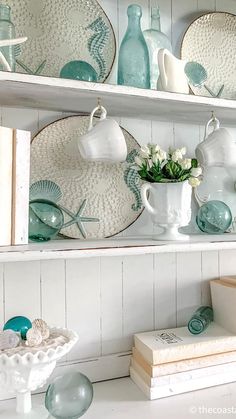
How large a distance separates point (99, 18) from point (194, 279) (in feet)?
2.66

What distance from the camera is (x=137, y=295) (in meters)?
1.10

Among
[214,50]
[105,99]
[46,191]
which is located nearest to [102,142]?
[105,99]

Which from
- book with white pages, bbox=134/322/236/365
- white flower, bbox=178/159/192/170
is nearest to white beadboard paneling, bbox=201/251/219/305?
book with white pages, bbox=134/322/236/365

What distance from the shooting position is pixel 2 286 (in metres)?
0.94

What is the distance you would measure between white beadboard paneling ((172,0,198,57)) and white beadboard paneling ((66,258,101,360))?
2.30 feet

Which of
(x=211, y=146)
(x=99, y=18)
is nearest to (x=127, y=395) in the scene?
(x=211, y=146)

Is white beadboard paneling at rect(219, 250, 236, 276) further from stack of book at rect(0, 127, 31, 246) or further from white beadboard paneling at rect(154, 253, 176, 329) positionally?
stack of book at rect(0, 127, 31, 246)

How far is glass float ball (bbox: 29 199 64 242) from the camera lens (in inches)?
34.1

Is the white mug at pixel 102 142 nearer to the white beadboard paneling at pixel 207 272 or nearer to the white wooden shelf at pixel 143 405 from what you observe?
the white beadboard paneling at pixel 207 272

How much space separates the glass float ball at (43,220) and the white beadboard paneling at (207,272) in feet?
1.72

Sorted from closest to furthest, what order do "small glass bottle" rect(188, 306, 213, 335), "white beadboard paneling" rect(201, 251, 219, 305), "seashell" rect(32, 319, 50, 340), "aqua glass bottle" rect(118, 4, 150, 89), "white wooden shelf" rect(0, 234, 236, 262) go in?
"white wooden shelf" rect(0, 234, 236, 262) < "seashell" rect(32, 319, 50, 340) < "aqua glass bottle" rect(118, 4, 150, 89) < "small glass bottle" rect(188, 306, 213, 335) < "white beadboard paneling" rect(201, 251, 219, 305)

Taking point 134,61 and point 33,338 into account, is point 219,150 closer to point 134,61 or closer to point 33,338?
point 134,61

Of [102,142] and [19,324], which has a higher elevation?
[102,142]

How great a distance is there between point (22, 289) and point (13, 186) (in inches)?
12.3
